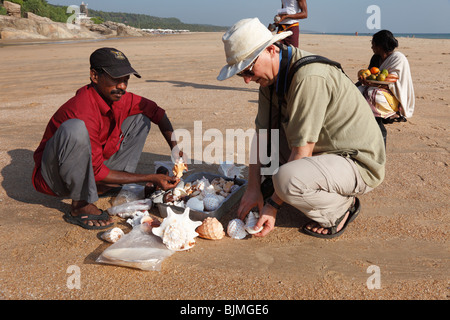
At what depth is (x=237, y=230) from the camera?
279 cm

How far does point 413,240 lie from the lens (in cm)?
278

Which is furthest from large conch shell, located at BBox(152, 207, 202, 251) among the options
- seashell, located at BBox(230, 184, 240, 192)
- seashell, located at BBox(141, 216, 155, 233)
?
seashell, located at BBox(230, 184, 240, 192)

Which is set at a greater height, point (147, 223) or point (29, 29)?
point (29, 29)

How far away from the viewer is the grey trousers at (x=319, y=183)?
2514 mm

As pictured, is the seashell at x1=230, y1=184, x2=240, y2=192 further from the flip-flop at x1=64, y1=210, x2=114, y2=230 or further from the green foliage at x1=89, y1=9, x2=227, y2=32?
the green foliage at x1=89, y1=9, x2=227, y2=32

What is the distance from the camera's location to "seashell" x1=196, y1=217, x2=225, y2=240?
2.73 m

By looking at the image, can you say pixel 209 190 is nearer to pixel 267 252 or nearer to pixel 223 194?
pixel 223 194

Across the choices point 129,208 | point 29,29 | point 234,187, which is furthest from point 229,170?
point 29,29

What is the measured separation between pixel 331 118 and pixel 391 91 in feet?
7.71

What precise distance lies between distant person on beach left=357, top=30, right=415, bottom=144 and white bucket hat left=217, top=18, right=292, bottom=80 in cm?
247

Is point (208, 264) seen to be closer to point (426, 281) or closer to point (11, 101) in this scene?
point (426, 281)

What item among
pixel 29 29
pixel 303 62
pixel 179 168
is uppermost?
pixel 29 29

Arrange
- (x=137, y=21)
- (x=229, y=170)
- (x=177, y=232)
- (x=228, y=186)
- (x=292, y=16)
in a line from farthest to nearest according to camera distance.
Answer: (x=137, y=21)
(x=292, y=16)
(x=229, y=170)
(x=228, y=186)
(x=177, y=232)

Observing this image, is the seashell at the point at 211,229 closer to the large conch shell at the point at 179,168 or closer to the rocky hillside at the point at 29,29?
the large conch shell at the point at 179,168
